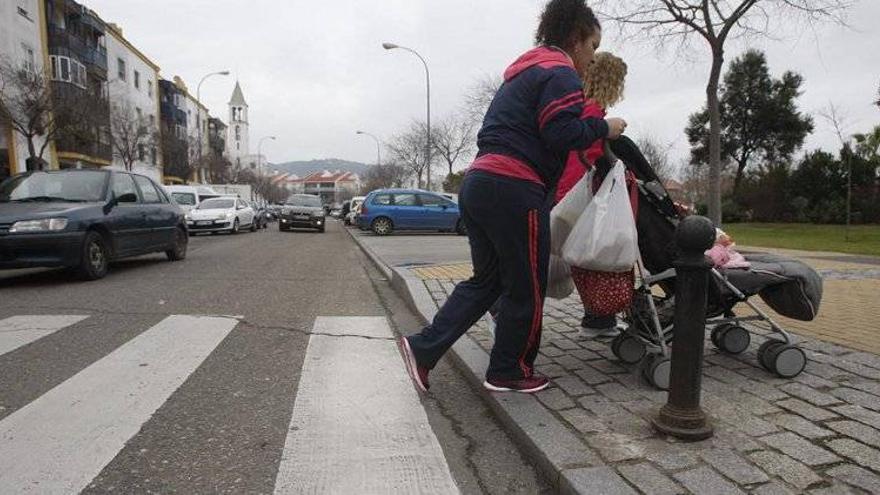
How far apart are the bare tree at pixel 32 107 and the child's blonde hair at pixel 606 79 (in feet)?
73.4

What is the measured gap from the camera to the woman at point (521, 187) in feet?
9.26

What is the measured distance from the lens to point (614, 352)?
358 centimetres

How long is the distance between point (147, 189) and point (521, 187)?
329 inches

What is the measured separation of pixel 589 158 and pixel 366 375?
73.6 inches

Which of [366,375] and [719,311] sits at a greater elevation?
[719,311]

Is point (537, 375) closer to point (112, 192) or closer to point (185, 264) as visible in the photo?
point (112, 192)

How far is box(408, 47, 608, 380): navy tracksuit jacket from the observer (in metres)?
2.80

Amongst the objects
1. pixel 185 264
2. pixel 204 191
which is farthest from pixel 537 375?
pixel 204 191

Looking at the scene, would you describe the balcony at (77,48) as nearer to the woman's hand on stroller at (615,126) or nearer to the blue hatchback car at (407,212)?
the blue hatchback car at (407,212)

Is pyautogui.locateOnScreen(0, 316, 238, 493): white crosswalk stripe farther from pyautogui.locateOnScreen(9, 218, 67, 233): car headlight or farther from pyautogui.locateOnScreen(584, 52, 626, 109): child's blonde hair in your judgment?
pyautogui.locateOnScreen(9, 218, 67, 233): car headlight

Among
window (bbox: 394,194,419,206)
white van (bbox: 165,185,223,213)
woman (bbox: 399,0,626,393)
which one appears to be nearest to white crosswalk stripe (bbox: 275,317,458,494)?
woman (bbox: 399,0,626,393)

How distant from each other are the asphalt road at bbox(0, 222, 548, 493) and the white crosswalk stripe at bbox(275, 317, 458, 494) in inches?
2.9

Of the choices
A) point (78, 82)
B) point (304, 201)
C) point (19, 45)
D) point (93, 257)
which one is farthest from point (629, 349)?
point (78, 82)

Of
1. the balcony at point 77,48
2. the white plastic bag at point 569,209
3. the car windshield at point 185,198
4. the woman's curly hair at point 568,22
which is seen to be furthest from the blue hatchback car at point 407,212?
the balcony at point 77,48
